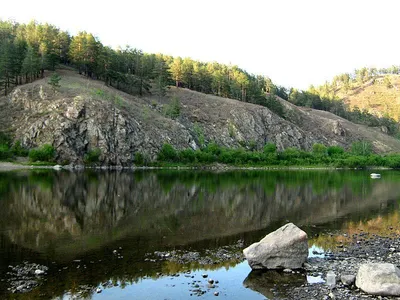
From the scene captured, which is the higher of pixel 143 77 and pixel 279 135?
pixel 143 77

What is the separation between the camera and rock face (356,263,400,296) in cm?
1956

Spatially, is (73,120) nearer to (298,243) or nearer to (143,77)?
(143,77)

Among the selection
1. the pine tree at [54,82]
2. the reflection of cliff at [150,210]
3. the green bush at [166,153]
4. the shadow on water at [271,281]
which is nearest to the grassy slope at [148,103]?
the pine tree at [54,82]

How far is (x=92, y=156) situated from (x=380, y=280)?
10241 cm

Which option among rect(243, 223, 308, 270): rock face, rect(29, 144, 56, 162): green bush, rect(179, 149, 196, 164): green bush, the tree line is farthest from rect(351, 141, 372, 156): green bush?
rect(243, 223, 308, 270): rock face

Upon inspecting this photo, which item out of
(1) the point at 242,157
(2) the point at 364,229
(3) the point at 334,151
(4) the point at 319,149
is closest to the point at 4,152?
(1) the point at 242,157

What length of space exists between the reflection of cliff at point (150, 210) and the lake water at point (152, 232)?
0.12 meters

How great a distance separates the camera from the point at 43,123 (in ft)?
378

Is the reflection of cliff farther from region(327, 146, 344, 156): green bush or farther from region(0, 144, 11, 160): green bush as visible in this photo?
region(327, 146, 344, 156): green bush

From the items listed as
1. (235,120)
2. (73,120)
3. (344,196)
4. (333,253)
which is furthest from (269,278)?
(235,120)

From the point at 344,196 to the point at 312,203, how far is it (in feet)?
41.9

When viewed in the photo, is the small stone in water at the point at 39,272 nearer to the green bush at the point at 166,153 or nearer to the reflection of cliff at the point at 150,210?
the reflection of cliff at the point at 150,210

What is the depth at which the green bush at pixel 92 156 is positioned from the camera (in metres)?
113

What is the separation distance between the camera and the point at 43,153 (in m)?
106
